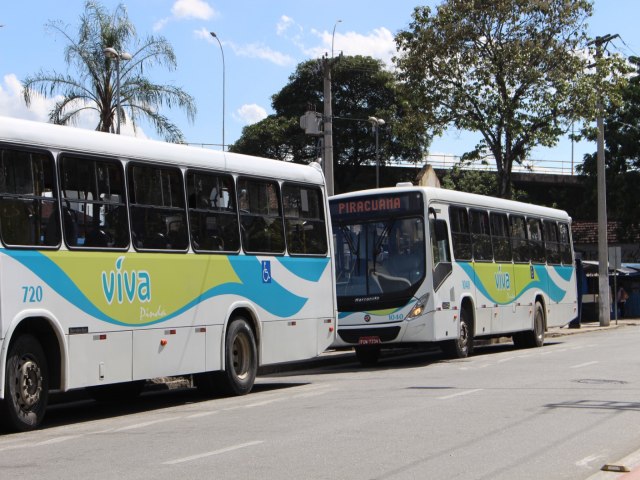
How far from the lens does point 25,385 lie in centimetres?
1167

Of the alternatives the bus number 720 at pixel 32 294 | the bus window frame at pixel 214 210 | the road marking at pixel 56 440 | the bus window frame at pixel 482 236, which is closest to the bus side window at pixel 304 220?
the bus window frame at pixel 214 210

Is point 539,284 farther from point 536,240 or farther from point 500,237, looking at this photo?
point 500,237

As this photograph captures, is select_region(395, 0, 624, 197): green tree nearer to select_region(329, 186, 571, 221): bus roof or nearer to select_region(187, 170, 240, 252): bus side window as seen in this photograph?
select_region(329, 186, 571, 221): bus roof

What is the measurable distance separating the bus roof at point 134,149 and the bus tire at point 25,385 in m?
2.16

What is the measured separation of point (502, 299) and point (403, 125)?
36.3 ft

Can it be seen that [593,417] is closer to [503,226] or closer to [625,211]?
[503,226]

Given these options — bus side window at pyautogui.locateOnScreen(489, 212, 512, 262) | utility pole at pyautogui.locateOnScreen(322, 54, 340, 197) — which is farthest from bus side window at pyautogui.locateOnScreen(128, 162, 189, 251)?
bus side window at pyautogui.locateOnScreen(489, 212, 512, 262)

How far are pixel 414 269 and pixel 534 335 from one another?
311 inches

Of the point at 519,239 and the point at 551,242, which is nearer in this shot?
the point at 519,239

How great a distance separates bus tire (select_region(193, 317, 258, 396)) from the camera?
50.7 ft

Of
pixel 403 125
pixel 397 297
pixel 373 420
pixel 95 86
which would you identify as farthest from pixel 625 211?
pixel 373 420

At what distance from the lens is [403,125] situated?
3481cm

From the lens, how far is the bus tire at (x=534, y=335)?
27422 mm

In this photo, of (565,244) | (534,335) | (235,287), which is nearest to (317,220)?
(235,287)
